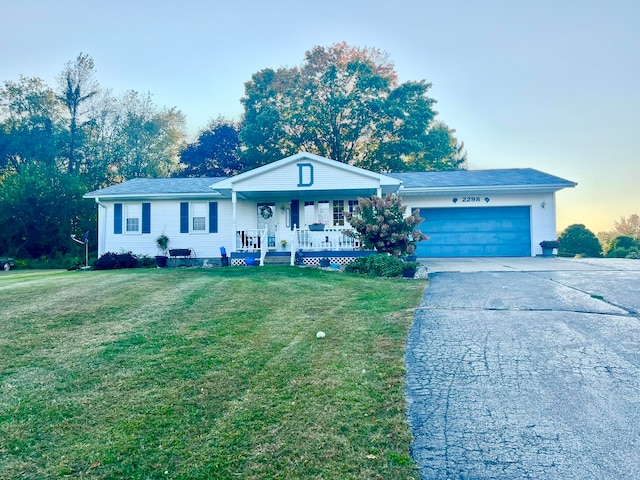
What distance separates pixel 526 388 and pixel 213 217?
14.7 meters

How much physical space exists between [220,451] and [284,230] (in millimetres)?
13931

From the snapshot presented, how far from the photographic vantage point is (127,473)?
8.15 ft

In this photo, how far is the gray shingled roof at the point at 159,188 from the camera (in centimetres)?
1653

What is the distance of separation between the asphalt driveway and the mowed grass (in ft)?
0.92

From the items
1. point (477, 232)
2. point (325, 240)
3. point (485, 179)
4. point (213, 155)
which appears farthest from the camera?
point (213, 155)

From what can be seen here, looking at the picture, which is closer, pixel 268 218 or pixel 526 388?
pixel 526 388

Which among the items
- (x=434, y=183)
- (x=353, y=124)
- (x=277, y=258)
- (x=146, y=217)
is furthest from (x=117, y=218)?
(x=353, y=124)

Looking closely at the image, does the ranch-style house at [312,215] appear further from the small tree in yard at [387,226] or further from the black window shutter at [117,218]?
the small tree in yard at [387,226]

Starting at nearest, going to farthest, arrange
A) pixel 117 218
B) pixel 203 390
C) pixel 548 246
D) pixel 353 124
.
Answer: pixel 203 390 < pixel 548 246 < pixel 117 218 < pixel 353 124

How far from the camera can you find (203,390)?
3.57 m

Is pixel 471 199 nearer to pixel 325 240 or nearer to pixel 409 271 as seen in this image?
pixel 325 240

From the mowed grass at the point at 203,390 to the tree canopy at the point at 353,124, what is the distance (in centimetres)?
2154

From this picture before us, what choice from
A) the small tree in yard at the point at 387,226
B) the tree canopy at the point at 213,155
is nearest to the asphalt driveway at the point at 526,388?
the small tree in yard at the point at 387,226

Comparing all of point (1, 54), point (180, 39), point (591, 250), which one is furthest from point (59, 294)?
point (1, 54)
